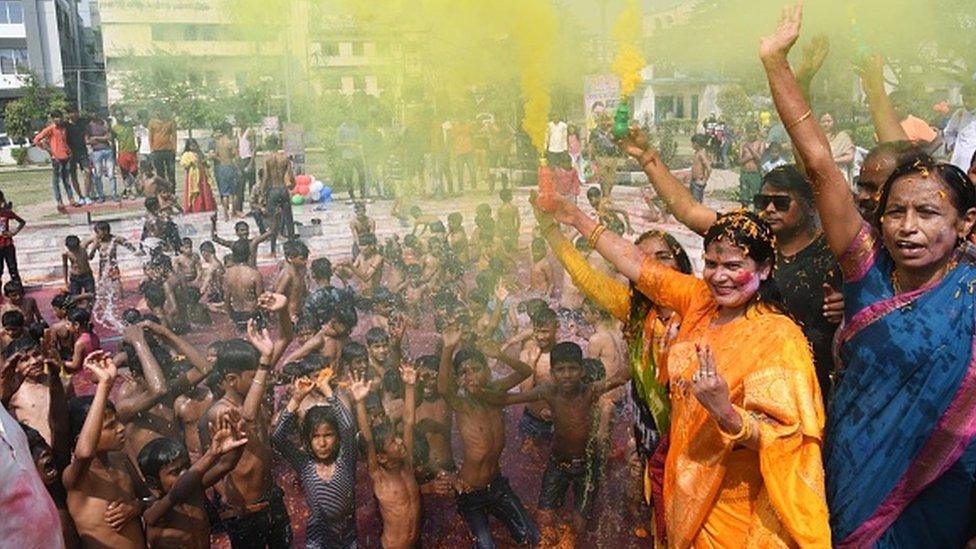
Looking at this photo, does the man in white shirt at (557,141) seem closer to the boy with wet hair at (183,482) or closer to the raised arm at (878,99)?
the raised arm at (878,99)

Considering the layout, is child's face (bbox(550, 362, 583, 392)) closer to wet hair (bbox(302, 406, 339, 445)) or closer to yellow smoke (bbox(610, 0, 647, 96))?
wet hair (bbox(302, 406, 339, 445))

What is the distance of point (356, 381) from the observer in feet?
13.4

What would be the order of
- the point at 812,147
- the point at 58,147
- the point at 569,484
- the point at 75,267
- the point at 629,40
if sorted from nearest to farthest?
1. the point at 812,147
2. the point at 569,484
3. the point at 629,40
4. the point at 75,267
5. the point at 58,147

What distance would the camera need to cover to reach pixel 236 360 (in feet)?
14.4

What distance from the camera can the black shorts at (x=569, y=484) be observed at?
4504 mm

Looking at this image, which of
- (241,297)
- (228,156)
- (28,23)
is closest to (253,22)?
(241,297)

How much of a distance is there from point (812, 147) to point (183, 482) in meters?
2.68

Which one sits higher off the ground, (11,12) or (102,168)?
(11,12)

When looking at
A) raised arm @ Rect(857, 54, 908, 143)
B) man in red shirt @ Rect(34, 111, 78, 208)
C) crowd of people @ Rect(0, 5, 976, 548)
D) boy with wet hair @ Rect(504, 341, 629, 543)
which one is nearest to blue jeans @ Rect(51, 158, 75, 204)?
man in red shirt @ Rect(34, 111, 78, 208)

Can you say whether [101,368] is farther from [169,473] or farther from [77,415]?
[77,415]

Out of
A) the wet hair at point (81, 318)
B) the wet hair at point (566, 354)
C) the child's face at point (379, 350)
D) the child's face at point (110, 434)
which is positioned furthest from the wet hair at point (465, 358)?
the wet hair at point (81, 318)

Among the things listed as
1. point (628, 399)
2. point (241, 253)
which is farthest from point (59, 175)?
point (628, 399)

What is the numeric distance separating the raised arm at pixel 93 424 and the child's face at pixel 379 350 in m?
1.86

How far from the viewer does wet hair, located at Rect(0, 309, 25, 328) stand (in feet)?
18.5
